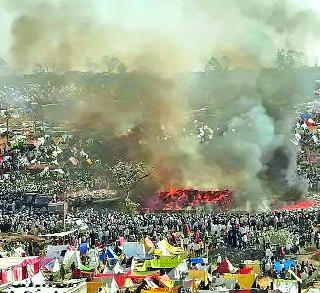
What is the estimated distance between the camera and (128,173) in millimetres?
35750

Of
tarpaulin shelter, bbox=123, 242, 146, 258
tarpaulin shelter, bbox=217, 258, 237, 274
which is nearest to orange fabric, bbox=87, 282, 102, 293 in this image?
tarpaulin shelter, bbox=217, 258, 237, 274

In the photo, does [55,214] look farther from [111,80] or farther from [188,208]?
[111,80]

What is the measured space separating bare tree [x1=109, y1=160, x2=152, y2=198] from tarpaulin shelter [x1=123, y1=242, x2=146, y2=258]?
1286cm

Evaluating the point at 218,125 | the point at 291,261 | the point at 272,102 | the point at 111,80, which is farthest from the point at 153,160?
the point at 291,261

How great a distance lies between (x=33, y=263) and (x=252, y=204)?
12.9 metres

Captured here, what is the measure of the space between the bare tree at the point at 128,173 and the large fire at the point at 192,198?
2438 millimetres

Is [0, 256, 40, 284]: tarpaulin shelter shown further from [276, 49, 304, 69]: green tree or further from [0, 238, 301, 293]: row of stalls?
[276, 49, 304, 69]: green tree

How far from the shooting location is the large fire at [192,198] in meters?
29.3

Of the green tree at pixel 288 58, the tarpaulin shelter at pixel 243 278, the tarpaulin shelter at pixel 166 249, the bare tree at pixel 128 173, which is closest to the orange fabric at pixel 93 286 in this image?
the tarpaulin shelter at pixel 243 278

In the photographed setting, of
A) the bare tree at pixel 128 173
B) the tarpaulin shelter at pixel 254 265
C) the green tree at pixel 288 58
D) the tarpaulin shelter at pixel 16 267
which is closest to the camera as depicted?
the tarpaulin shelter at pixel 16 267

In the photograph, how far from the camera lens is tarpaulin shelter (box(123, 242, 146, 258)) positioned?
1908cm

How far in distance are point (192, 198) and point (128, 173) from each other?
6461 mm

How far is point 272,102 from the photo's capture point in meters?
44.1

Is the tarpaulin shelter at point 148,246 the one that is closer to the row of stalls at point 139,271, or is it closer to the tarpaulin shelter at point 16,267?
the row of stalls at point 139,271
